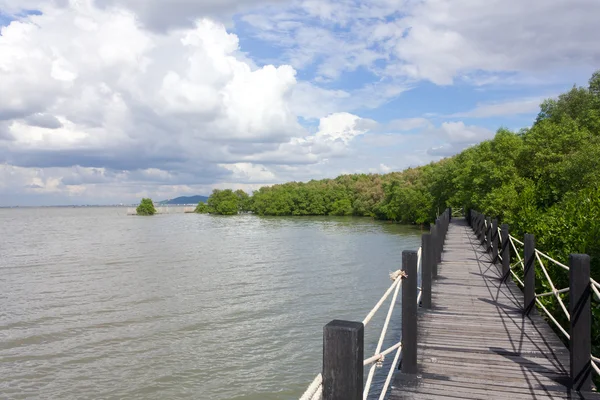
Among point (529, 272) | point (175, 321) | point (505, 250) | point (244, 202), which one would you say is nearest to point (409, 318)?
point (529, 272)

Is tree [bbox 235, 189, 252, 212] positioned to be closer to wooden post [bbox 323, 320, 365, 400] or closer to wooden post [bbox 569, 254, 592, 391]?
wooden post [bbox 569, 254, 592, 391]

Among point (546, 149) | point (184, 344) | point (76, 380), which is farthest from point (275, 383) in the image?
point (546, 149)

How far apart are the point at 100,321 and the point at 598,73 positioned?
124ft

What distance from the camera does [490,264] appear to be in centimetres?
1250

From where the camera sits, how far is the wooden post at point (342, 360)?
7.16 ft

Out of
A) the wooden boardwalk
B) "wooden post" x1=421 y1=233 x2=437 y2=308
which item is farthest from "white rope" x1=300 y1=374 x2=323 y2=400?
"wooden post" x1=421 y1=233 x2=437 y2=308

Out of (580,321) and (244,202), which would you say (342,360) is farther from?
(244,202)

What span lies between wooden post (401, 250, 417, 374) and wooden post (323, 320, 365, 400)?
254 centimetres

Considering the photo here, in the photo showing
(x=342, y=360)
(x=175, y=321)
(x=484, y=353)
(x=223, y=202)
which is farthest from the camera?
(x=223, y=202)

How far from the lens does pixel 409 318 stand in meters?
4.83

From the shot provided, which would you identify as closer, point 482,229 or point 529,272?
point 529,272

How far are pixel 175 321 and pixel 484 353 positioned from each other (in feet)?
35.8

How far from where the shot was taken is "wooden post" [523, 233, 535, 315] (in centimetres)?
689

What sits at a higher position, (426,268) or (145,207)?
(145,207)
